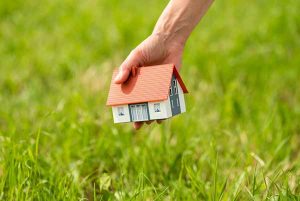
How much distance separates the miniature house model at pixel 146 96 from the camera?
2535 mm

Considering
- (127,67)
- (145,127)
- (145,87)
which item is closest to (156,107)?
(145,87)

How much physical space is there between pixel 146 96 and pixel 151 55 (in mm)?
328

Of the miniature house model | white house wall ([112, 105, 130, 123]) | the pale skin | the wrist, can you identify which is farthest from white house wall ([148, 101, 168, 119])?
the wrist

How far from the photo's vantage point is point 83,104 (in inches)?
151

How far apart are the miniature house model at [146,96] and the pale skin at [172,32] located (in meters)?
0.16

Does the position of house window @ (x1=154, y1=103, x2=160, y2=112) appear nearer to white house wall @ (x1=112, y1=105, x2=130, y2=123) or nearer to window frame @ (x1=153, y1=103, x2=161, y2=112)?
window frame @ (x1=153, y1=103, x2=161, y2=112)

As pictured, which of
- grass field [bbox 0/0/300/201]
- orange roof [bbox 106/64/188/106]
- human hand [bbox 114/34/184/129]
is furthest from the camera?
grass field [bbox 0/0/300/201]

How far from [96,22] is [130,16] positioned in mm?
340

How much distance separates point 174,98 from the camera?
2701mm

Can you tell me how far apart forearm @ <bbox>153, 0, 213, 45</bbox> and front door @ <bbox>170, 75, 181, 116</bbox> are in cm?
29

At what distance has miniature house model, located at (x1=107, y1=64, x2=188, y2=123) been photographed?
254 centimetres

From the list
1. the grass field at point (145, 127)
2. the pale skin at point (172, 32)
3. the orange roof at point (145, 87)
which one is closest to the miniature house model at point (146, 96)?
the orange roof at point (145, 87)

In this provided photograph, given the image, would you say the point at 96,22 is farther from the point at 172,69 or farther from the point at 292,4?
the point at 172,69

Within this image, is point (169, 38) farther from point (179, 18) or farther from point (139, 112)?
point (139, 112)
